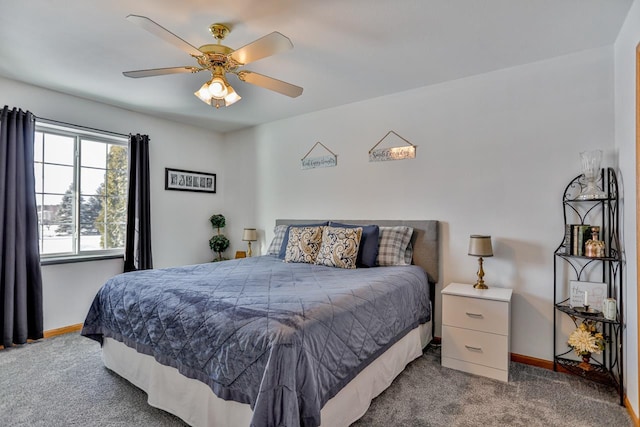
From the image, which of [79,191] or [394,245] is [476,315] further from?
[79,191]

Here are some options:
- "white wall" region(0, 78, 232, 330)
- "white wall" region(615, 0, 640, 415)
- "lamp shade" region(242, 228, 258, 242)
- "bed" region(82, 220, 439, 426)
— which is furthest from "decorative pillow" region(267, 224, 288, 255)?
"white wall" region(615, 0, 640, 415)

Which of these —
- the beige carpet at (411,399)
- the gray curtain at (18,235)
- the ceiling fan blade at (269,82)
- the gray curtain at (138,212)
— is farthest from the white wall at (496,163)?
the gray curtain at (18,235)

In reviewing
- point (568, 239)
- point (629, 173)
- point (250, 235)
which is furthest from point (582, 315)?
point (250, 235)

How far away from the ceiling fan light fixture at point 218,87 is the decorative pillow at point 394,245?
193 centimetres

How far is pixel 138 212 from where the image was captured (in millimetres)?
4020

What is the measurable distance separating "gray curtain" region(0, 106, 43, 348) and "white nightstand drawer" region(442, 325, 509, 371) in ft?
12.6

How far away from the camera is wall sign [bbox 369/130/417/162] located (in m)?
3.44

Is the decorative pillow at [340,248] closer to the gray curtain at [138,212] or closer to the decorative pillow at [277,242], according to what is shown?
the decorative pillow at [277,242]

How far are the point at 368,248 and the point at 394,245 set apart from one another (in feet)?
0.84

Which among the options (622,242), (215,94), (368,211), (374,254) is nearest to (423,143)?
(368,211)

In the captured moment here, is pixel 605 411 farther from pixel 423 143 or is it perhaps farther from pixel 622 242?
pixel 423 143

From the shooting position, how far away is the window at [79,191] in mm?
3480

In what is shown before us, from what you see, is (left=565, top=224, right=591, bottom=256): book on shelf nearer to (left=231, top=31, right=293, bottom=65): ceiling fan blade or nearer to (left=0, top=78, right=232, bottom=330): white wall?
(left=231, top=31, right=293, bottom=65): ceiling fan blade

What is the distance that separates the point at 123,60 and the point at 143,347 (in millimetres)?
2312
